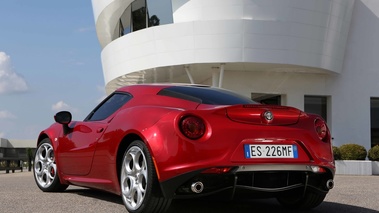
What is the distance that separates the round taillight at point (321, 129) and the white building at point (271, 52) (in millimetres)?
15171

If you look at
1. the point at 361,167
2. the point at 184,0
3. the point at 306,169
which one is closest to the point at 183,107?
the point at 306,169

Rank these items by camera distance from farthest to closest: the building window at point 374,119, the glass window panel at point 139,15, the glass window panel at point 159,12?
1. the glass window panel at point 139,15
2. the building window at point 374,119
3. the glass window panel at point 159,12

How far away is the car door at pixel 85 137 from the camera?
5344 millimetres

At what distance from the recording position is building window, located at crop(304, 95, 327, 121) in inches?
915

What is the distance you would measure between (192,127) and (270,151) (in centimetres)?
67

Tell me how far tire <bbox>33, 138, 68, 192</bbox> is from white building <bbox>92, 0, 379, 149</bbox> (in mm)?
13562

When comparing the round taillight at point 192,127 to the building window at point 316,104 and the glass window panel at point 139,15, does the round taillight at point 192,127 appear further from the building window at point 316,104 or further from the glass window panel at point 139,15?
the glass window panel at point 139,15

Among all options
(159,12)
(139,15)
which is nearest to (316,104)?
(159,12)

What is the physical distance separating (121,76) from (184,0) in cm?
473

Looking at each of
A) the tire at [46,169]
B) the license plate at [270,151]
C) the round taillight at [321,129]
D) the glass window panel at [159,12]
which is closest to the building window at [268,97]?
the glass window panel at [159,12]

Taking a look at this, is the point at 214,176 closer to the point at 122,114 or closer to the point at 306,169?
the point at 306,169

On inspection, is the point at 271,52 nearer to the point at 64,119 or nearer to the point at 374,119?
the point at 374,119

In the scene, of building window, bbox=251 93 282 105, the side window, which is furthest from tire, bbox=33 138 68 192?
building window, bbox=251 93 282 105

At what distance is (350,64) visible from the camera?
22.7m
